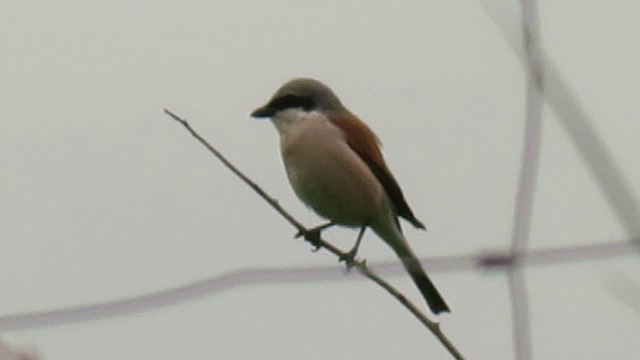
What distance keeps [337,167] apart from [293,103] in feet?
1.33

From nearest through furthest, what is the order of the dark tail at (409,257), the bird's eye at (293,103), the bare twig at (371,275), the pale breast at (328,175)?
1. the bare twig at (371,275)
2. the dark tail at (409,257)
3. the pale breast at (328,175)
4. the bird's eye at (293,103)

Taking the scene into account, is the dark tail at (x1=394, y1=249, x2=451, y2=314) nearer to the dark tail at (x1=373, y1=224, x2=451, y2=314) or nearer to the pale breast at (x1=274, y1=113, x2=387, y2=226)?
the dark tail at (x1=373, y1=224, x2=451, y2=314)

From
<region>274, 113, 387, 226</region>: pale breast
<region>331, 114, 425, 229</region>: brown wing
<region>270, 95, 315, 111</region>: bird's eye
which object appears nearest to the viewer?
<region>274, 113, 387, 226</region>: pale breast

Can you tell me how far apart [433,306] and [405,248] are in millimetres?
400

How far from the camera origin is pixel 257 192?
2271mm

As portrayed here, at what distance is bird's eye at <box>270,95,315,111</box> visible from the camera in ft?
15.5

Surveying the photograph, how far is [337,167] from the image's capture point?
4457 millimetres

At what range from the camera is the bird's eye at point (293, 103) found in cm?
471

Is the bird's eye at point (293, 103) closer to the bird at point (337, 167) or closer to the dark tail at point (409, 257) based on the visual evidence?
the bird at point (337, 167)

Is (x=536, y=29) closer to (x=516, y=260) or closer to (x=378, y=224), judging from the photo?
(x=516, y=260)

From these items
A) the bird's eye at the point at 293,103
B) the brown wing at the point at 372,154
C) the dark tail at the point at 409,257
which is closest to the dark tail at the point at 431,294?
the dark tail at the point at 409,257

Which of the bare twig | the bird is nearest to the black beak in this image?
the bird

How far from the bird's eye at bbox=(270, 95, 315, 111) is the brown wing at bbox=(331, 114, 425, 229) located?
10 cm

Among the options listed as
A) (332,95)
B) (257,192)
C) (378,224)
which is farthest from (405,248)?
(257,192)
